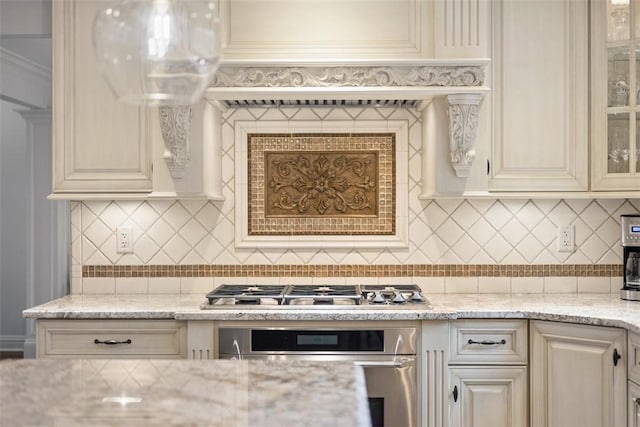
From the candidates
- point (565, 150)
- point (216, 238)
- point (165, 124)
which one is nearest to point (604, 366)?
point (565, 150)

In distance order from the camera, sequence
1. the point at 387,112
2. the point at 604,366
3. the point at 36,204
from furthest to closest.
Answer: the point at 36,204 → the point at 387,112 → the point at 604,366

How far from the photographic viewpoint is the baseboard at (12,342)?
244 inches

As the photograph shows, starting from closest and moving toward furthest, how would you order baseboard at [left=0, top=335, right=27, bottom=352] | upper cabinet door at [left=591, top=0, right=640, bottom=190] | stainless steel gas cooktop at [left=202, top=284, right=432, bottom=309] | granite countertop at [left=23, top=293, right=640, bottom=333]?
1. granite countertop at [left=23, top=293, right=640, bottom=333]
2. stainless steel gas cooktop at [left=202, top=284, right=432, bottom=309]
3. upper cabinet door at [left=591, top=0, right=640, bottom=190]
4. baseboard at [left=0, top=335, right=27, bottom=352]

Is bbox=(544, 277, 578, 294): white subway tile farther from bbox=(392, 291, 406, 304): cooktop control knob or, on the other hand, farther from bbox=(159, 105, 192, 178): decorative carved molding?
bbox=(159, 105, 192, 178): decorative carved molding

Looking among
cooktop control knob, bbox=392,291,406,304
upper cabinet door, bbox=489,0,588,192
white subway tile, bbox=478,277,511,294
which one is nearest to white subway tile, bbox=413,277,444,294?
white subway tile, bbox=478,277,511,294

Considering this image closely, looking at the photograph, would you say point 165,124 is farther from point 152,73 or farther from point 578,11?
point 578,11

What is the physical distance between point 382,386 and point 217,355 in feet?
2.30

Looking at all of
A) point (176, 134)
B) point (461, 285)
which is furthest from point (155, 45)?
point (461, 285)

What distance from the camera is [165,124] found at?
283 centimetres

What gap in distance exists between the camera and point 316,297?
2.81 m

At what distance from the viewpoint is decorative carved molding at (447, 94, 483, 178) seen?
279cm

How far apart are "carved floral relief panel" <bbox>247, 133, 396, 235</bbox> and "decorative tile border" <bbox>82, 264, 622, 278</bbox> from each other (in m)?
0.19

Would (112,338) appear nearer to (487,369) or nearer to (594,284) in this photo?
(487,369)

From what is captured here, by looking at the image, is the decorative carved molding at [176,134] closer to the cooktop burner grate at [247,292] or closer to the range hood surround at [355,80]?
the range hood surround at [355,80]
